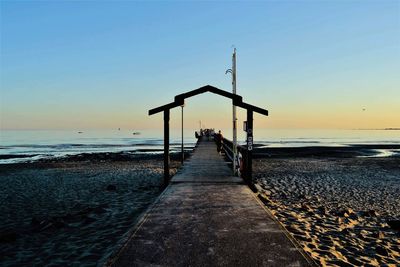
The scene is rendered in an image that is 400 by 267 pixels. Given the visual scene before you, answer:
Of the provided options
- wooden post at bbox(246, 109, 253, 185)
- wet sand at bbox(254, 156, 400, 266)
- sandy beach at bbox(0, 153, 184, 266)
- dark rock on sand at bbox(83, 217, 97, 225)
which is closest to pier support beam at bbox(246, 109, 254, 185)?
wooden post at bbox(246, 109, 253, 185)

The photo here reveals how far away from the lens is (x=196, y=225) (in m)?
7.02

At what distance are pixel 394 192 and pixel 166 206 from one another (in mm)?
11254

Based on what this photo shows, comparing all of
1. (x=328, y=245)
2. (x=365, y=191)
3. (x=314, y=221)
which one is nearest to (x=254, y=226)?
(x=328, y=245)

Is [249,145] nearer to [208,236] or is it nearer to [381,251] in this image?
[381,251]

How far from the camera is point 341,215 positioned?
1025cm

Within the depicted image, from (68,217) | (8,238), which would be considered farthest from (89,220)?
(8,238)

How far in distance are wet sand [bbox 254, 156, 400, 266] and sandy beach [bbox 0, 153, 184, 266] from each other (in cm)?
413

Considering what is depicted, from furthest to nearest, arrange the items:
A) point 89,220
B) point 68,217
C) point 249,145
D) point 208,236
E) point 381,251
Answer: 1. point 249,145
2. point 68,217
3. point 89,220
4. point 381,251
5. point 208,236

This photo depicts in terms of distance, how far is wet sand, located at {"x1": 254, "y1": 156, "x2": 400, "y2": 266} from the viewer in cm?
671

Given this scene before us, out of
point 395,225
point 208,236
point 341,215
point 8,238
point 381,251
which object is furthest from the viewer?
point 341,215

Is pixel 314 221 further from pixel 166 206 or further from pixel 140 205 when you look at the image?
pixel 140 205

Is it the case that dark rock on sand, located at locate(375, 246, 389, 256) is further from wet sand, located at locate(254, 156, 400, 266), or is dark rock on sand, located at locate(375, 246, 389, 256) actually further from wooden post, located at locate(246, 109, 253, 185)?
wooden post, located at locate(246, 109, 253, 185)

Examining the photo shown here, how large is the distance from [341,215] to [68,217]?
320 inches

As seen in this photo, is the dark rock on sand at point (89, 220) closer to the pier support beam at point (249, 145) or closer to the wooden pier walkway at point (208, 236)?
the wooden pier walkway at point (208, 236)
